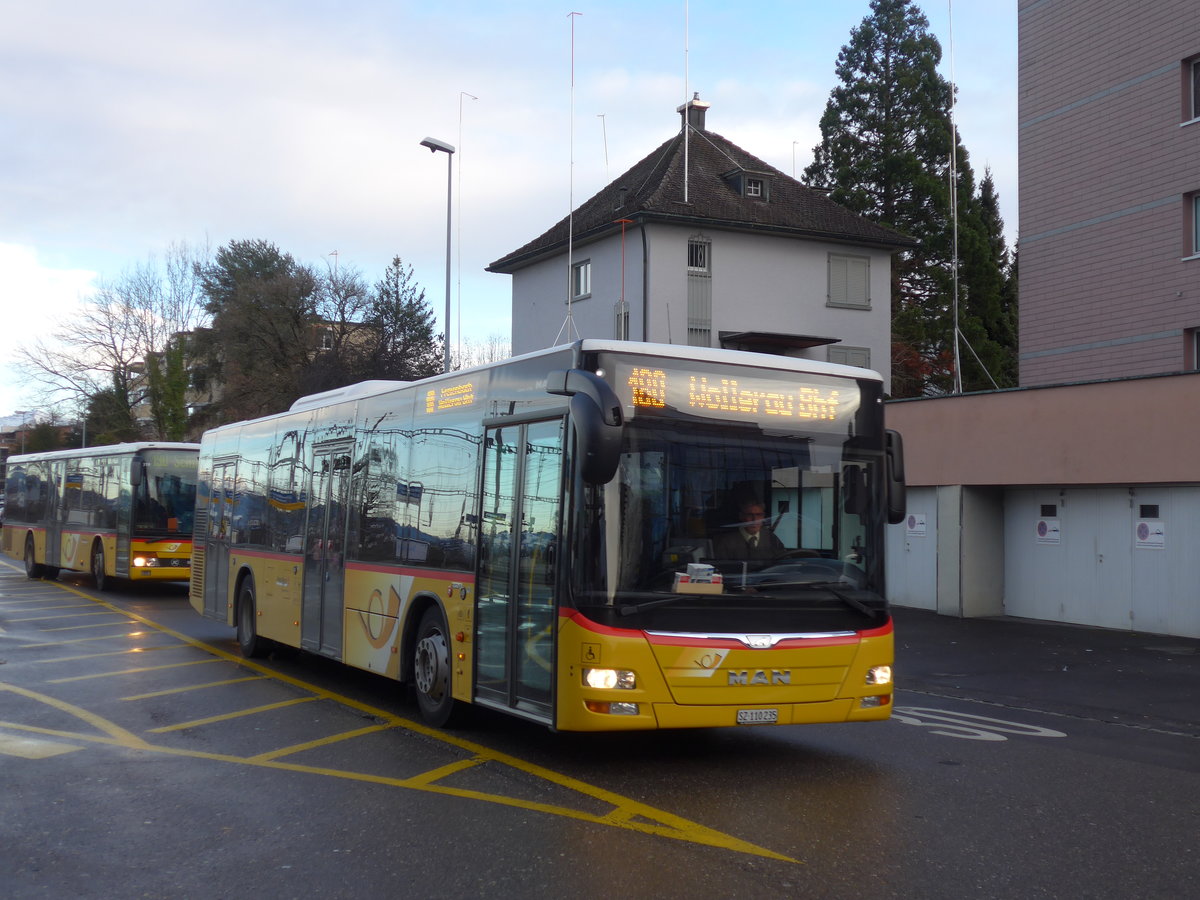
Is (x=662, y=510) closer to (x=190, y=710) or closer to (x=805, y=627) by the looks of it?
(x=805, y=627)

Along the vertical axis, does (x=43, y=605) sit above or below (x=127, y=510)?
below

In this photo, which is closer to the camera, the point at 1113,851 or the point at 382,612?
the point at 1113,851

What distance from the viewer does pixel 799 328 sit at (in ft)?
126

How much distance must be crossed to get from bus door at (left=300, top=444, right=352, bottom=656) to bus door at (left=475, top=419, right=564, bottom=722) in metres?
3.07

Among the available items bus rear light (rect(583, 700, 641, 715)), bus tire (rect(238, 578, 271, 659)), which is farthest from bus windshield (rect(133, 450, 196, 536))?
bus rear light (rect(583, 700, 641, 715))

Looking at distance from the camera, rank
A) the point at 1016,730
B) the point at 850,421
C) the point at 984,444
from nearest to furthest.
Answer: the point at 850,421 < the point at 1016,730 < the point at 984,444

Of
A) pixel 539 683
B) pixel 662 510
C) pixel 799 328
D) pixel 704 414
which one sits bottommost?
pixel 539 683

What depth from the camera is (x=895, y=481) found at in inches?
328

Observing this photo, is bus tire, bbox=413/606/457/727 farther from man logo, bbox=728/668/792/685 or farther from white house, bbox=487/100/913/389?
white house, bbox=487/100/913/389

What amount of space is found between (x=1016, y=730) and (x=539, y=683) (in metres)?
4.71

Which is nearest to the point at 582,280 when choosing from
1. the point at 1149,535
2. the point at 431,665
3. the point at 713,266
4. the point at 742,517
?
the point at 713,266

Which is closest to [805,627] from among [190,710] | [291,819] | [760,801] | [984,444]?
[760,801]

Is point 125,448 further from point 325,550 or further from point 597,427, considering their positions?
point 597,427

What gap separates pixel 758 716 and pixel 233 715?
16.1ft
